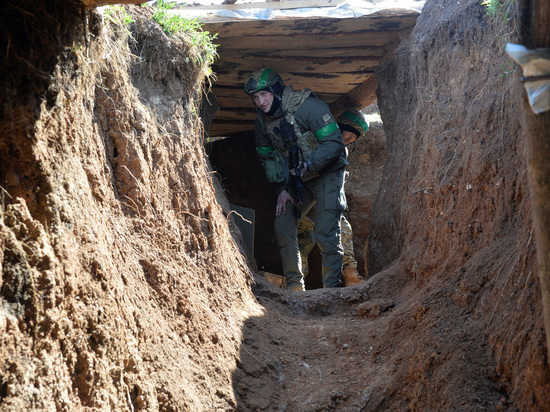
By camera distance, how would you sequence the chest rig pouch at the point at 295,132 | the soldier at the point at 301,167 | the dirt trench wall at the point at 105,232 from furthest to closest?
the chest rig pouch at the point at 295,132
the soldier at the point at 301,167
the dirt trench wall at the point at 105,232

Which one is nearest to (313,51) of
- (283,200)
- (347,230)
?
(283,200)

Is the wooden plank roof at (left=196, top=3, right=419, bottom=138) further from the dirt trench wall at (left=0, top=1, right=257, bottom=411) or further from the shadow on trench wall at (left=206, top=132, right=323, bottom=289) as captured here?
the dirt trench wall at (left=0, top=1, right=257, bottom=411)

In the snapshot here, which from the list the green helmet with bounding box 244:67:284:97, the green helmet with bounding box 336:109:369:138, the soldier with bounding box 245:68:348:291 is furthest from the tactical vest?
the green helmet with bounding box 336:109:369:138

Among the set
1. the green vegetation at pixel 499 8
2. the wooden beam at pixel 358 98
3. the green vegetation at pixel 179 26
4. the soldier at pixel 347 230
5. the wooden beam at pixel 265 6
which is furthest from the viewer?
the wooden beam at pixel 358 98

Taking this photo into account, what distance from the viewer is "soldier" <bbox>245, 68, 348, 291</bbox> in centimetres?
623

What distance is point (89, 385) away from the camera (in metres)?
2.39

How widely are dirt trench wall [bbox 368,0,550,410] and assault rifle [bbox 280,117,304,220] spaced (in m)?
0.96

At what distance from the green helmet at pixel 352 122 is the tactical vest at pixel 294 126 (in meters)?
1.17

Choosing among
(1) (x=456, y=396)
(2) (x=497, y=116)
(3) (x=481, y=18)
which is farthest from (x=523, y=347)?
(3) (x=481, y=18)

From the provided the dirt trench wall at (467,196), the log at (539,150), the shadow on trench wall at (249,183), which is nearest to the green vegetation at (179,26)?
the dirt trench wall at (467,196)

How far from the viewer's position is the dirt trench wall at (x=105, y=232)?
2203 mm

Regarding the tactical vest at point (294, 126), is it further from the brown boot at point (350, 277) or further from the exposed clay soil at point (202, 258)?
the brown boot at point (350, 277)

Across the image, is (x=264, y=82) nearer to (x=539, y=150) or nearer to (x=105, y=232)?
(x=105, y=232)

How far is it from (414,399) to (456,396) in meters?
0.30
